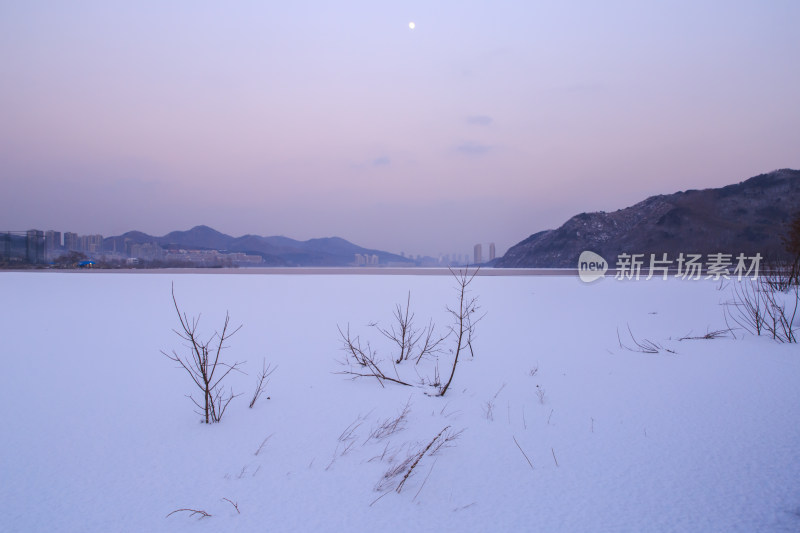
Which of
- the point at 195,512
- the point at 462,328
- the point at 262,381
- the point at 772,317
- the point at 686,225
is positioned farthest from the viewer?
the point at 686,225

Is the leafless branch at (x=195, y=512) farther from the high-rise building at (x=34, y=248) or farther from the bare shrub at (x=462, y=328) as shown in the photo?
the high-rise building at (x=34, y=248)

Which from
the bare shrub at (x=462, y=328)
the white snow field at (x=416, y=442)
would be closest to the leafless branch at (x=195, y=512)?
the white snow field at (x=416, y=442)

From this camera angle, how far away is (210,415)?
262 cm

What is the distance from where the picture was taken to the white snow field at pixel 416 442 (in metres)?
1.63

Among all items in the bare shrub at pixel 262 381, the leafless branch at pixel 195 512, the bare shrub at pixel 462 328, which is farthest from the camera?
the bare shrub at pixel 462 328

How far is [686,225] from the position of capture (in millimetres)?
37500

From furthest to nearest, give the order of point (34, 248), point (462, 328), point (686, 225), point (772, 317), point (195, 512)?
point (686, 225), point (34, 248), point (462, 328), point (772, 317), point (195, 512)

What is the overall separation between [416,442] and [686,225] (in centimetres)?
4448

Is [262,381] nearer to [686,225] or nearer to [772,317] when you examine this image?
[772,317]

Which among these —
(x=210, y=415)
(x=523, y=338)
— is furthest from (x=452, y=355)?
(x=210, y=415)

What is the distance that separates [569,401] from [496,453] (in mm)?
952

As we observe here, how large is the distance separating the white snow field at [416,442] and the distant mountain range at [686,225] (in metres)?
36.4

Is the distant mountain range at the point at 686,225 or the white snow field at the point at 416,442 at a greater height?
the distant mountain range at the point at 686,225

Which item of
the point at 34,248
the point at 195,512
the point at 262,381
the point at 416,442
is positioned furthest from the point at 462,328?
the point at 34,248
